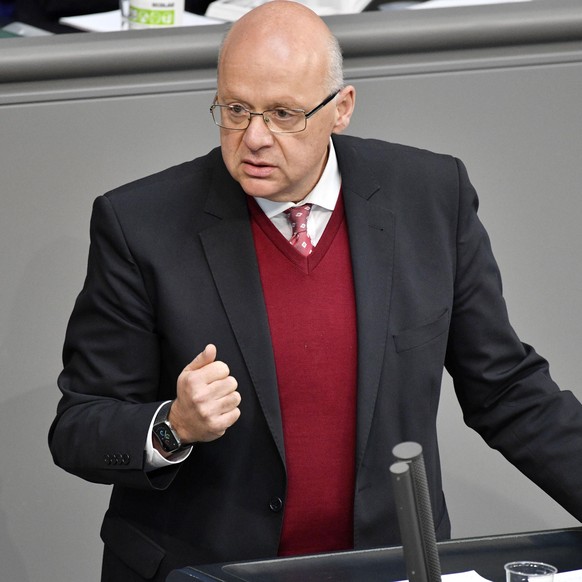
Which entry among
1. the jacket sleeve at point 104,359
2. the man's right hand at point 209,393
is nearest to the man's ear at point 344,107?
the jacket sleeve at point 104,359

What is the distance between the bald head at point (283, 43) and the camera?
5.23ft

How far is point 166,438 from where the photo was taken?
155cm

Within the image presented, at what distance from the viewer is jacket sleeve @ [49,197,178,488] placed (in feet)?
5.30

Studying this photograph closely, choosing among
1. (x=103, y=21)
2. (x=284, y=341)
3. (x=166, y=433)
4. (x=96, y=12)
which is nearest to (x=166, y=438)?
(x=166, y=433)

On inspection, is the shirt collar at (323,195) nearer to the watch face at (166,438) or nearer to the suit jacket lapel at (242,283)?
the suit jacket lapel at (242,283)

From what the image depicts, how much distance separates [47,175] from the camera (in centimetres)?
221

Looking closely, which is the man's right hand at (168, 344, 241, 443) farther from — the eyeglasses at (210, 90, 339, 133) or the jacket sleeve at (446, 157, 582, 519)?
the jacket sleeve at (446, 157, 582, 519)

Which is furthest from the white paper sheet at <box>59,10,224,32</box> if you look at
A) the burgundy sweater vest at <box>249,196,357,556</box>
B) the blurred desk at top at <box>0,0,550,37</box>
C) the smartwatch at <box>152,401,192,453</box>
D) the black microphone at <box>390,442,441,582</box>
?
the black microphone at <box>390,442,441,582</box>

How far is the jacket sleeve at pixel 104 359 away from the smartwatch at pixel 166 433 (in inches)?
1.6

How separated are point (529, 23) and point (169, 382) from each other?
100cm

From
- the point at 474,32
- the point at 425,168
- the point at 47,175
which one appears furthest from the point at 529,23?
the point at 47,175

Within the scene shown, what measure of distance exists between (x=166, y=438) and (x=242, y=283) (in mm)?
254

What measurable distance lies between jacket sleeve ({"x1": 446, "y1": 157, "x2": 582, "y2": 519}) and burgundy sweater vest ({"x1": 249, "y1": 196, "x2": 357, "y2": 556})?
6.6 inches

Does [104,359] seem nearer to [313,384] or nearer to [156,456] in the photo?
[156,456]
